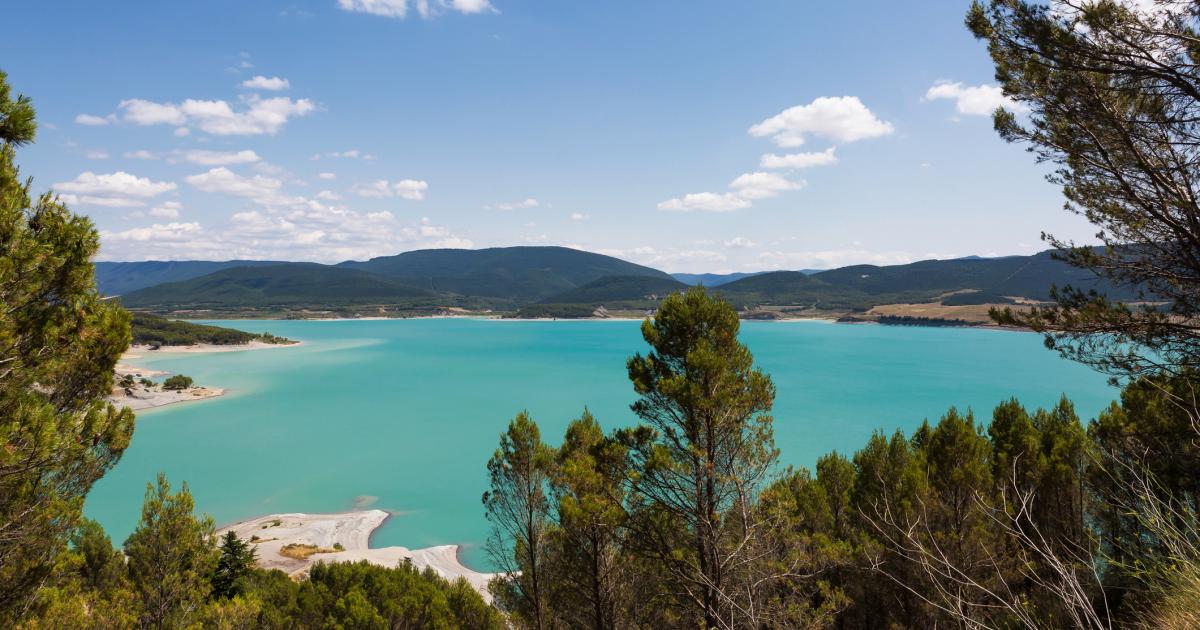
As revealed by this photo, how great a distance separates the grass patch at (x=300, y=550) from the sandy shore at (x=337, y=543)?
225 millimetres

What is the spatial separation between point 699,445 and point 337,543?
92.4 ft

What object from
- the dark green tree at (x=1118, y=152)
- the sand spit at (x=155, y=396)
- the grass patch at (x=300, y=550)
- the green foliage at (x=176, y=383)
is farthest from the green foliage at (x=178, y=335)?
the dark green tree at (x=1118, y=152)

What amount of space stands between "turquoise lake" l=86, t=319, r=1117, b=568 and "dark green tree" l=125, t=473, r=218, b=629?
20.4 m

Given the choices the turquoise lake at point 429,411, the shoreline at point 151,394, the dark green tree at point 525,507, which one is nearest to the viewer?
the dark green tree at point 525,507

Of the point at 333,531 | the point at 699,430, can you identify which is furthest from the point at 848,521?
the point at 333,531

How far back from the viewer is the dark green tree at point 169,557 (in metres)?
12.6

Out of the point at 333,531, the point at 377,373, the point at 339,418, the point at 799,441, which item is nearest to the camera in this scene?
the point at 333,531

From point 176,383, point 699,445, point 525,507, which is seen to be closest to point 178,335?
point 176,383

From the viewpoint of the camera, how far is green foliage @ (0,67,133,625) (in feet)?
20.6

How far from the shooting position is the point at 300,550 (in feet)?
94.3

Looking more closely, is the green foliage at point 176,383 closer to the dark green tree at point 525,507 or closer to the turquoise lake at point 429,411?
the turquoise lake at point 429,411

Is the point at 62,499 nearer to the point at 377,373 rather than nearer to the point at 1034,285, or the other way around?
the point at 377,373

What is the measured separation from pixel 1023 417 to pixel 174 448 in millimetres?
65426

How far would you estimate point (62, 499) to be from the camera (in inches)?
287
